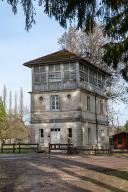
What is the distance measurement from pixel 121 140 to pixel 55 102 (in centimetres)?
1853

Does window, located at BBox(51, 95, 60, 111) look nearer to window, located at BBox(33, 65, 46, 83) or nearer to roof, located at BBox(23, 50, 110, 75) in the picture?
window, located at BBox(33, 65, 46, 83)

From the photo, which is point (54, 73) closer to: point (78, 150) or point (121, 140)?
point (78, 150)

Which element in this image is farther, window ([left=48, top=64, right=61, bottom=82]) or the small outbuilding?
the small outbuilding

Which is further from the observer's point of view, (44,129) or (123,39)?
(44,129)

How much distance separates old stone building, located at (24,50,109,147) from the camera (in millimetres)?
47281

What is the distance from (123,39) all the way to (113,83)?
1709 inches

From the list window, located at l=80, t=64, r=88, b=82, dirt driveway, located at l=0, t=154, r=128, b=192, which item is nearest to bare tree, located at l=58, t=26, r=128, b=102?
window, located at l=80, t=64, r=88, b=82

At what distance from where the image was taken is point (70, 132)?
4716 cm

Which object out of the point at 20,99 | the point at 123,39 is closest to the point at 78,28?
the point at 123,39

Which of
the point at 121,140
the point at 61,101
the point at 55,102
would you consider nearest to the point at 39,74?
the point at 55,102

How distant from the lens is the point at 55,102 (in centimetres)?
4859

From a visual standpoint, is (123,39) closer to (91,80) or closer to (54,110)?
(54,110)

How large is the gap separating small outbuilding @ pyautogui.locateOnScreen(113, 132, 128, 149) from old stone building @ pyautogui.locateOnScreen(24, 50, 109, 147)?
1298cm

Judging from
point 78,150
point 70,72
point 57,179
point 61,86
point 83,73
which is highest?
point 83,73
